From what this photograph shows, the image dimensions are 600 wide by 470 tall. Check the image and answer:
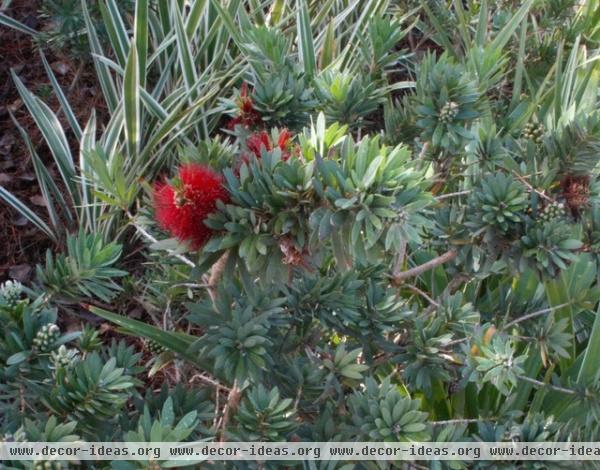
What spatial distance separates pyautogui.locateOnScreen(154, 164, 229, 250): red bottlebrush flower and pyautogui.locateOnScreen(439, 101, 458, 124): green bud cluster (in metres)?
0.34

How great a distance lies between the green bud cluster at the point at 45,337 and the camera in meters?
0.98

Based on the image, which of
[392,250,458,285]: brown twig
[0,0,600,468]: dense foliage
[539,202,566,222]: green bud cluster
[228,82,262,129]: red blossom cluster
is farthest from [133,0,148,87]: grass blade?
[539,202,566,222]: green bud cluster

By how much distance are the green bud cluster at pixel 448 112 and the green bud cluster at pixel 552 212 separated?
178 mm

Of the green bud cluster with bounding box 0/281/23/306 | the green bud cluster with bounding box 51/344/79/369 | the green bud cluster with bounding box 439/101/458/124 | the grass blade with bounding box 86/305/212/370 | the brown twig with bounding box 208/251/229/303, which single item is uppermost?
the green bud cluster with bounding box 439/101/458/124

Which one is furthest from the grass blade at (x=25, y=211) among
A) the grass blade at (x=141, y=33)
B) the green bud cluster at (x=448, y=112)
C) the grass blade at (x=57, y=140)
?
the green bud cluster at (x=448, y=112)

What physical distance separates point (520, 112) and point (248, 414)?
0.79m

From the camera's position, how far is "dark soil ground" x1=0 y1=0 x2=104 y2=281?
195 centimetres

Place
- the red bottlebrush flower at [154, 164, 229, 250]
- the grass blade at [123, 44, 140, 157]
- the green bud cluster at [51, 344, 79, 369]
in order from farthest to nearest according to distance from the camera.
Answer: the grass blade at [123, 44, 140, 157] → the green bud cluster at [51, 344, 79, 369] → the red bottlebrush flower at [154, 164, 229, 250]

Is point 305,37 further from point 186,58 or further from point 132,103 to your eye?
point 132,103

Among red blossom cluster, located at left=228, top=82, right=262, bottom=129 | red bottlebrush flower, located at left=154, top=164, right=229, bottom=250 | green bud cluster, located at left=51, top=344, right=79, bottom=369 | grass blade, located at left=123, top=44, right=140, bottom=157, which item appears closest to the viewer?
red bottlebrush flower, located at left=154, top=164, right=229, bottom=250

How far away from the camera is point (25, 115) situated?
224cm

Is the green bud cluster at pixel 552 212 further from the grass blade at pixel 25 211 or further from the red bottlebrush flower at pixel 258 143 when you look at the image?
the grass blade at pixel 25 211

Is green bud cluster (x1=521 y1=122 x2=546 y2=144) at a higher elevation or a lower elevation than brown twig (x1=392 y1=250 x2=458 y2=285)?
higher

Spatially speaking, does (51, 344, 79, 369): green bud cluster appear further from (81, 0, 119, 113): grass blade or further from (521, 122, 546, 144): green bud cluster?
(81, 0, 119, 113): grass blade
